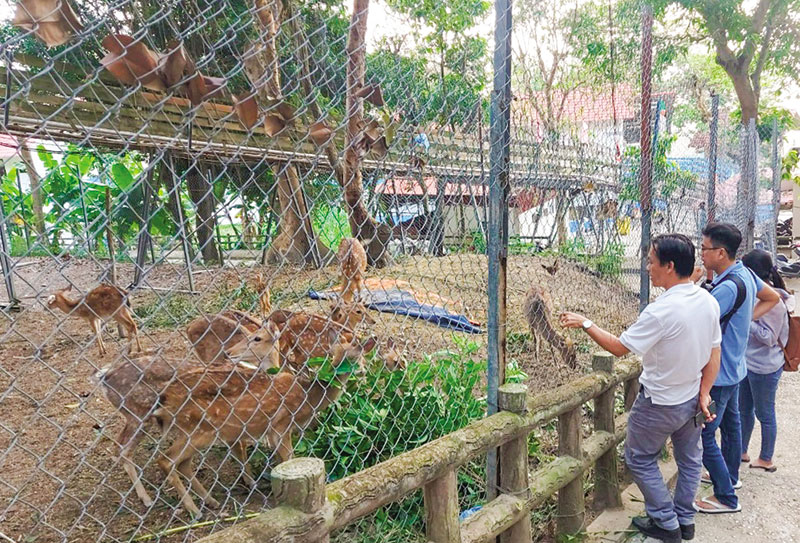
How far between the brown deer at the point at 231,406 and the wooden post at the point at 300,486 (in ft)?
2.96

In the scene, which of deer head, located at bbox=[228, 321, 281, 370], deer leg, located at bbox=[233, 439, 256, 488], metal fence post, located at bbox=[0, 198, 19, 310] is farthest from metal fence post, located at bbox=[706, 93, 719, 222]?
metal fence post, located at bbox=[0, 198, 19, 310]

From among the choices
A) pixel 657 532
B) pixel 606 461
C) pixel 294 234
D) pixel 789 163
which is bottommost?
pixel 657 532

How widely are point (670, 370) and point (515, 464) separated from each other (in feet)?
2.98

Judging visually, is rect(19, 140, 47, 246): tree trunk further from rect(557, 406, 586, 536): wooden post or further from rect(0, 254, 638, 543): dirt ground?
rect(557, 406, 586, 536): wooden post

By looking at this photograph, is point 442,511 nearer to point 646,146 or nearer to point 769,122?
point 646,146

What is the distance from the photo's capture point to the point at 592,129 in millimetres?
4848

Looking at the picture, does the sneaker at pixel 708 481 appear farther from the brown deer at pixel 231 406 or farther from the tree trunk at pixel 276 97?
the tree trunk at pixel 276 97

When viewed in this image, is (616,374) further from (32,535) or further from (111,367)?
(32,535)

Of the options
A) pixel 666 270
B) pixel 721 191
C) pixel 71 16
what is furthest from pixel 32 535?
pixel 721 191

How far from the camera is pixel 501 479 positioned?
2.69m

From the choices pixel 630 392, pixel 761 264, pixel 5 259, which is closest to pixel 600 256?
pixel 761 264

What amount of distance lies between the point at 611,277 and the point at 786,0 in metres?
7.78

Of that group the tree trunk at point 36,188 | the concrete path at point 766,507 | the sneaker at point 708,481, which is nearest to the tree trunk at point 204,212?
Result: the tree trunk at point 36,188

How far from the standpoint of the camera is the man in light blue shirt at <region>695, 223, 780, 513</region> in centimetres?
321
